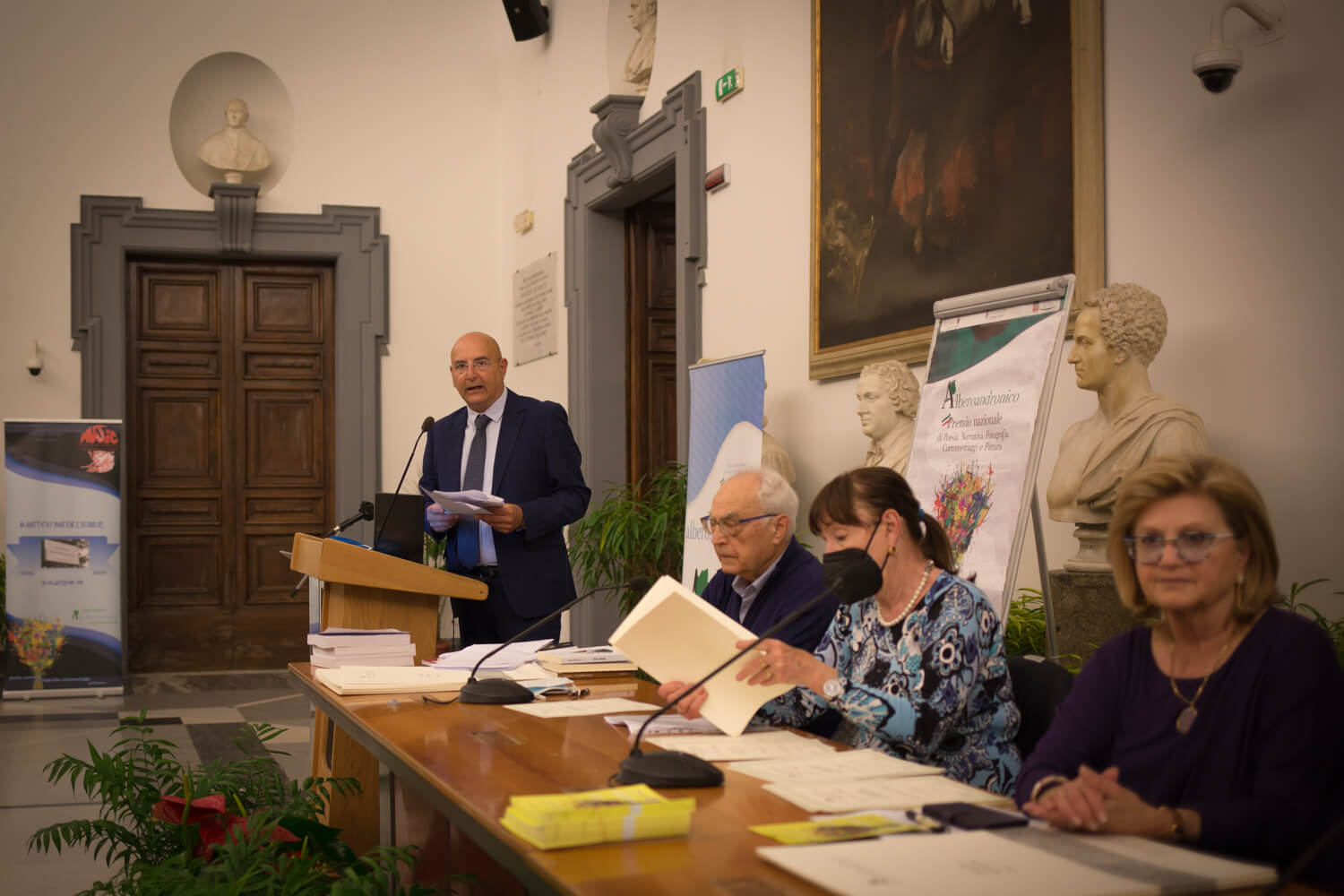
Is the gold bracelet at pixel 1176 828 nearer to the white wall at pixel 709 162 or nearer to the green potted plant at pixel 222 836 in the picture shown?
the green potted plant at pixel 222 836

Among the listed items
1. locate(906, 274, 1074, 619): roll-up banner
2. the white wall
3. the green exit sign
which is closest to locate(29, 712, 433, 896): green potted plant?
locate(906, 274, 1074, 619): roll-up banner

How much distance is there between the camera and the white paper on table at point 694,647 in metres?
2.24

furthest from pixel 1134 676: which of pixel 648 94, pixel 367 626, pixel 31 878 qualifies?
pixel 648 94

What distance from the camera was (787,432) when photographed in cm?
571

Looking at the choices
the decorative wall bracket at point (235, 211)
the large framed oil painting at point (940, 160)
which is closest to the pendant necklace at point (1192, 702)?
the large framed oil painting at point (940, 160)

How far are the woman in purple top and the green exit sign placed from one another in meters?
4.75

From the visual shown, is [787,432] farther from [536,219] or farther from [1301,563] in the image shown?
[536,219]

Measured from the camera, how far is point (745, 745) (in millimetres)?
2164

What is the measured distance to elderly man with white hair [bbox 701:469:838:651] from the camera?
283 cm

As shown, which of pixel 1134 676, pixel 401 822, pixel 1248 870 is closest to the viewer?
pixel 1248 870

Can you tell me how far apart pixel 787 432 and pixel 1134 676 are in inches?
156

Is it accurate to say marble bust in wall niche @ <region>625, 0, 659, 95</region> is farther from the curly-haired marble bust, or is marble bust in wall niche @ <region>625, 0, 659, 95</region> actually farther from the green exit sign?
the curly-haired marble bust

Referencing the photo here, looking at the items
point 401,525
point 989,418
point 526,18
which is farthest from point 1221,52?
point 526,18

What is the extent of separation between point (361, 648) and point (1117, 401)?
211 cm
